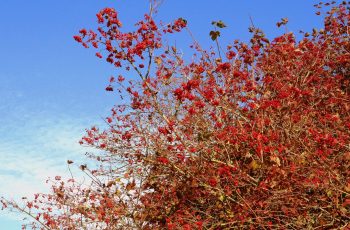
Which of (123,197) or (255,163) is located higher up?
(123,197)

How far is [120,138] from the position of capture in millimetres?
12383

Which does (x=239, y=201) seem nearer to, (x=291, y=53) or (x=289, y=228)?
(x=289, y=228)

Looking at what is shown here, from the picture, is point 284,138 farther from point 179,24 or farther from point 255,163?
point 179,24

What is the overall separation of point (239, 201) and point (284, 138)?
5.72ft

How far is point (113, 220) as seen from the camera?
37.7ft

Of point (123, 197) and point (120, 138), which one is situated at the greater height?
point (120, 138)

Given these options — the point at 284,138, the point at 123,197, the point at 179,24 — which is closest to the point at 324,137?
the point at 284,138

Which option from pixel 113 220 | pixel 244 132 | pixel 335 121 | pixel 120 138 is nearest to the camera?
pixel 244 132

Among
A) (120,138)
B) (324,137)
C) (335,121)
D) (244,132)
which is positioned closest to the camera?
(324,137)

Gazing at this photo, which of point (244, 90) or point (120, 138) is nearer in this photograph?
point (244, 90)

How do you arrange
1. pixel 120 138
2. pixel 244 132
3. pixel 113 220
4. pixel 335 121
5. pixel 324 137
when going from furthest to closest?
pixel 120 138 → pixel 113 220 → pixel 335 121 → pixel 244 132 → pixel 324 137

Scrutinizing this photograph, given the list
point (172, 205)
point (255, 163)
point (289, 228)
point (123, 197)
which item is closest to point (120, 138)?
point (123, 197)

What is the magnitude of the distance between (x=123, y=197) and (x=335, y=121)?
18.8ft

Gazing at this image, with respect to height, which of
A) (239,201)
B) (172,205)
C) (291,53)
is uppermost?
(291,53)
